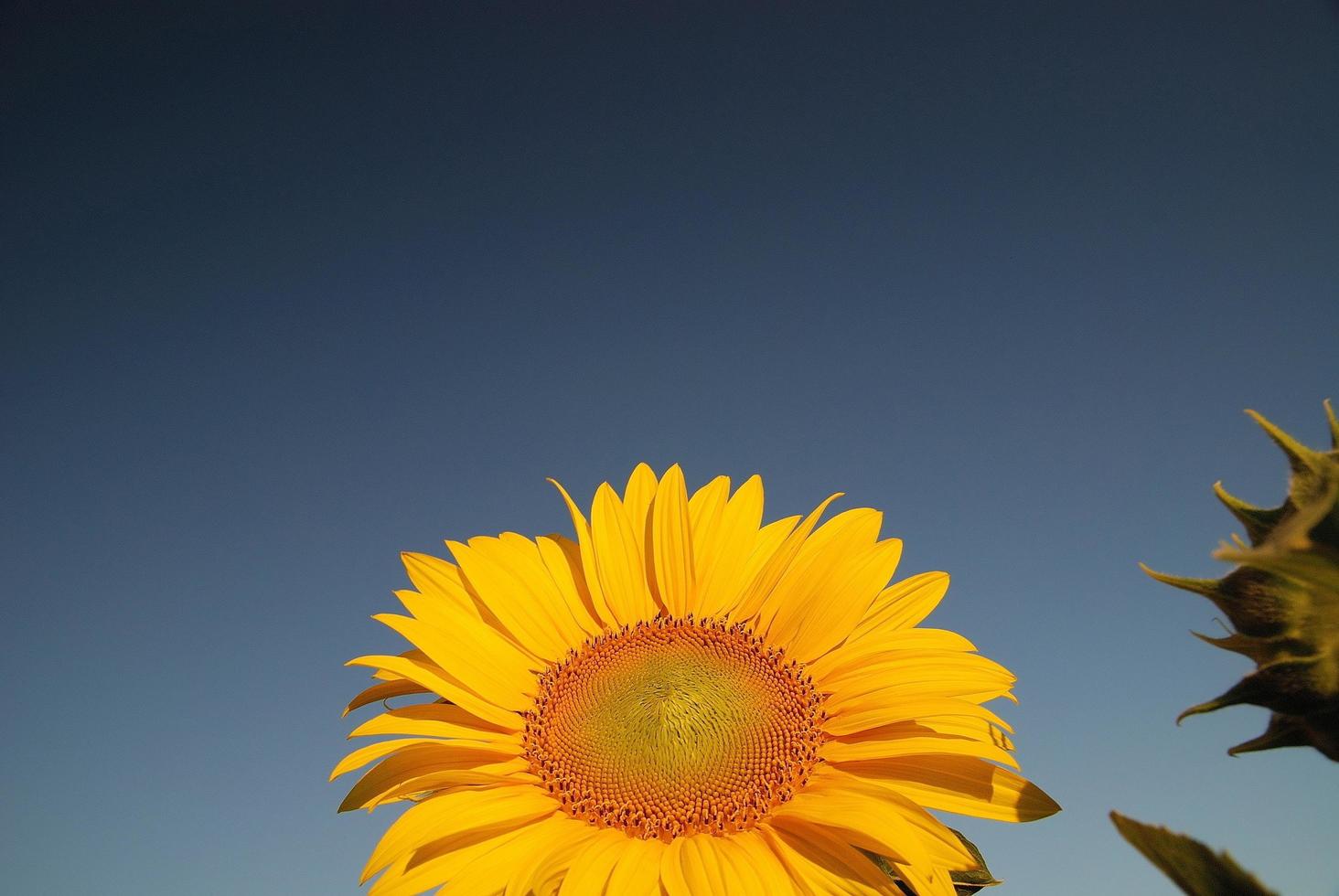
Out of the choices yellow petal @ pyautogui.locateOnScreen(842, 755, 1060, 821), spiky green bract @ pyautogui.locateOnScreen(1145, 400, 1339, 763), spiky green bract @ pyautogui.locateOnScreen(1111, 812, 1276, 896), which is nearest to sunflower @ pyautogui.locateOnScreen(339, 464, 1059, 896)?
yellow petal @ pyautogui.locateOnScreen(842, 755, 1060, 821)

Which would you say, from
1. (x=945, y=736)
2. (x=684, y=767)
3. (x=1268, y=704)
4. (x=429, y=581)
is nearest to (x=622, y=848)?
(x=684, y=767)

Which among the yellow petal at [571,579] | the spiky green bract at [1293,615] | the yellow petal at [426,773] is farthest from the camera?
the yellow petal at [571,579]

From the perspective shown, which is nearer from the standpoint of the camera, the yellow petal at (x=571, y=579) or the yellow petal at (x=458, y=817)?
the yellow petal at (x=458, y=817)

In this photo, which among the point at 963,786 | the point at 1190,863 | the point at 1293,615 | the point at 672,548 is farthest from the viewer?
the point at 672,548

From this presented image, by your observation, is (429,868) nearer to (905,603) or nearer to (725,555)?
(725,555)

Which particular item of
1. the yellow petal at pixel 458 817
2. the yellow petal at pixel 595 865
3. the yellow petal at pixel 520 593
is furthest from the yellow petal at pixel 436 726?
the yellow petal at pixel 595 865

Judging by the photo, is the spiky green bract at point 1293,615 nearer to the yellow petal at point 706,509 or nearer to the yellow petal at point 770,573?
the yellow petal at point 770,573

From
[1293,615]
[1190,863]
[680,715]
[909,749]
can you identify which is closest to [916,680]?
[909,749]
